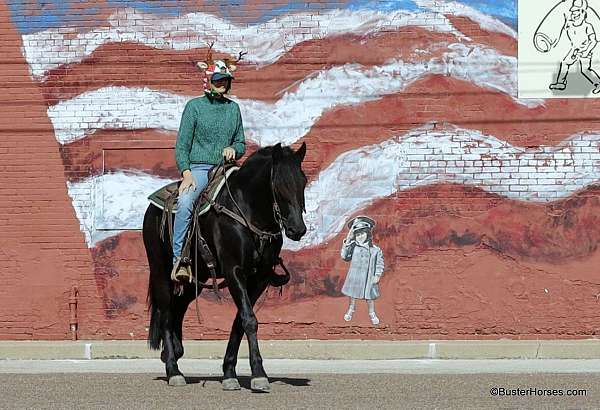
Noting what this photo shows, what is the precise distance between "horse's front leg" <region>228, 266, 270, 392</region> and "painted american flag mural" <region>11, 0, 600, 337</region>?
4.93 m

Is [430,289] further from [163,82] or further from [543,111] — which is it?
[163,82]

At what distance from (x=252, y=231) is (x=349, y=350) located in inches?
175

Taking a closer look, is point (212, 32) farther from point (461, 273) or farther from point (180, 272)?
point (180, 272)

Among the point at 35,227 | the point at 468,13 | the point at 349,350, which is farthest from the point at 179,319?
the point at 468,13

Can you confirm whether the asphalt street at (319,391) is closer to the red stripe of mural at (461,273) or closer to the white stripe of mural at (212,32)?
the red stripe of mural at (461,273)

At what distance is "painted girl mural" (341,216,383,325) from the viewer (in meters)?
15.5

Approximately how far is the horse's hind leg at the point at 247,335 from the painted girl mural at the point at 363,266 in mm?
4512

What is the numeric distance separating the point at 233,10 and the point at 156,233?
4759 mm

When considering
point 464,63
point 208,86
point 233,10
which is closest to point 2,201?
point 233,10

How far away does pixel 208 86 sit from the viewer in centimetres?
1189

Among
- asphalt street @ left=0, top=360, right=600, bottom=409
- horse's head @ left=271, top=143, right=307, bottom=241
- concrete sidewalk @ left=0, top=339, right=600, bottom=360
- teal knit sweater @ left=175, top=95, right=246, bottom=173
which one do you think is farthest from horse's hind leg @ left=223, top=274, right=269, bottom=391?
concrete sidewalk @ left=0, top=339, right=600, bottom=360

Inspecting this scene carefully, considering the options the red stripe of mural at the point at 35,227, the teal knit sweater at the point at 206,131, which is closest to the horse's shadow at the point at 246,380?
the teal knit sweater at the point at 206,131

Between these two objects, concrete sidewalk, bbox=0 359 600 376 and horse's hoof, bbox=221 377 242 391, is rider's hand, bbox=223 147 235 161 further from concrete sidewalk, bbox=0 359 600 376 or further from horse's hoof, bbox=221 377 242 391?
concrete sidewalk, bbox=0 359 600 376

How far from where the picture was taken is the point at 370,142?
15562 mm
